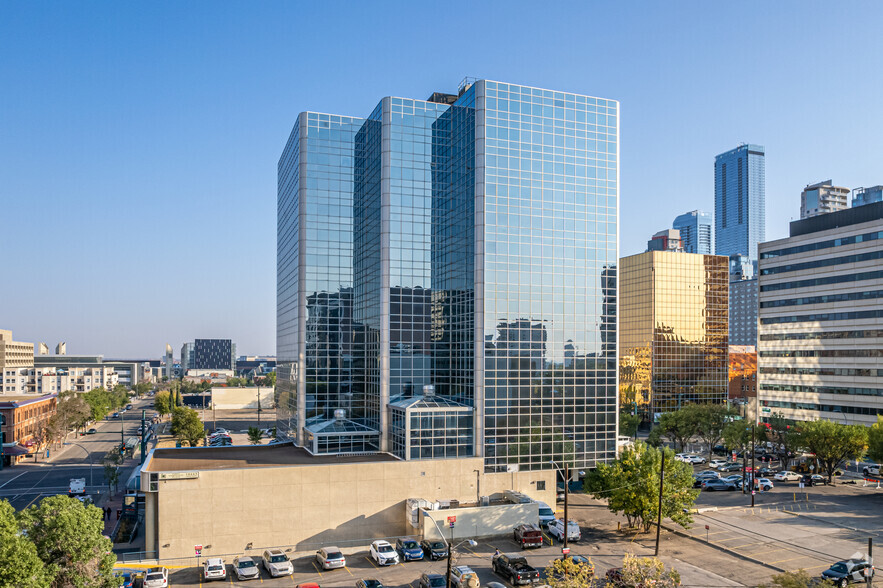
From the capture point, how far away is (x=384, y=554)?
53.7 metres

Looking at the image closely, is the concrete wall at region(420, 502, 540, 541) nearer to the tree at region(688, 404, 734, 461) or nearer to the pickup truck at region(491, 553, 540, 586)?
the pickup truck at region(491, 553, 540, 586)

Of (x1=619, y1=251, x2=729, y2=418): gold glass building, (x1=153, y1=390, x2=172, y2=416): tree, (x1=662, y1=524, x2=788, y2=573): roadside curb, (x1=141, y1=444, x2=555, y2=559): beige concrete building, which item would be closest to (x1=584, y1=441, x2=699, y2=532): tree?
(x1=662, y1=524, x2=788, y2=573): roadside curb

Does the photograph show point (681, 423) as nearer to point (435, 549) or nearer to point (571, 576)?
point (435, 549)

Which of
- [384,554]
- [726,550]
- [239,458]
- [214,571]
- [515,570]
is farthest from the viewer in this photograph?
[239,458]

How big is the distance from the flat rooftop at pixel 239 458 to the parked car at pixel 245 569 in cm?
1064

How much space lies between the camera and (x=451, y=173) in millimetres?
78125

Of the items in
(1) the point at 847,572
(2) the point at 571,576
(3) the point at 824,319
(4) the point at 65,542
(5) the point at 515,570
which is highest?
(3) the point at 824,319

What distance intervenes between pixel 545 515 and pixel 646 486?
38.8 ft

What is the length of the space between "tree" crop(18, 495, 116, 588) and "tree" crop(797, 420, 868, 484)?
8657 cm

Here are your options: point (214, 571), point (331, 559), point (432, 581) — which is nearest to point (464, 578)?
point (432, 581)

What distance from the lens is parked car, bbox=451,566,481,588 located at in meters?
45.8

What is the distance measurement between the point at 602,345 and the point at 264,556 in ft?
143

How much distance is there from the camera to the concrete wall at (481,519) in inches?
2333

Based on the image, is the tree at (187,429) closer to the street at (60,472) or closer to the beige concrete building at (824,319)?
the street at (60,472)
